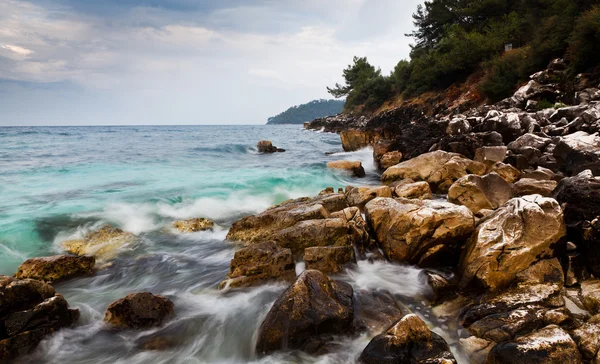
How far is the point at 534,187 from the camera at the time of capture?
22.6ft

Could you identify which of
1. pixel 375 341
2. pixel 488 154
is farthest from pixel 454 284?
pixel 488 154

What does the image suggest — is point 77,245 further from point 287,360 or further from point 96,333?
point 287,360

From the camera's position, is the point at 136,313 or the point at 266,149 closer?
the point at 136,313

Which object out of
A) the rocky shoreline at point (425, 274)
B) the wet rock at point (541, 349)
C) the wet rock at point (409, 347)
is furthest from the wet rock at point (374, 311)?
the wet rock at point (541, 349)

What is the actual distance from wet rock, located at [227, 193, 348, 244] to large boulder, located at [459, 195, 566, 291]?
289cm

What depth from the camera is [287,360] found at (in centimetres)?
367

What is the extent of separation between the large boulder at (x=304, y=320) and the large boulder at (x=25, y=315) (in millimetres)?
2621

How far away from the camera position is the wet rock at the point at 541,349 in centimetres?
288

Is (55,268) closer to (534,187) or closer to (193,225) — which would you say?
(193,225)

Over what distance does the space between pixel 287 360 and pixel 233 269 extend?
2156 mm

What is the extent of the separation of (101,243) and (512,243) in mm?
7596

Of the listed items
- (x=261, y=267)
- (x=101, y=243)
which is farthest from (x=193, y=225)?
(x=261, y=267)

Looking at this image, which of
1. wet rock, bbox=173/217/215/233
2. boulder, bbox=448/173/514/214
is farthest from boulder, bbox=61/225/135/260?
boulder, bbox=448/173/514/214

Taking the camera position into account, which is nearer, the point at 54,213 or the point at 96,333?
the point at 96,333
